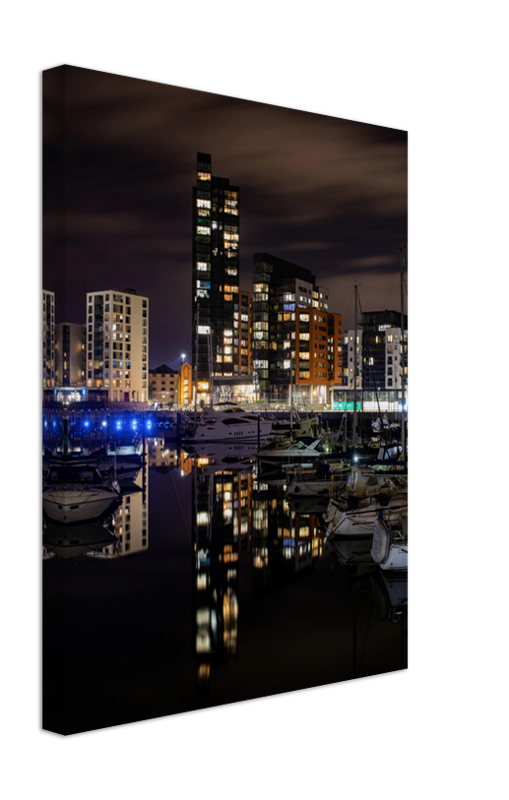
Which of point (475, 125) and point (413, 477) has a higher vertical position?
point (475, 125)

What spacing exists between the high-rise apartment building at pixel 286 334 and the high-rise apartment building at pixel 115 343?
15.9 metres

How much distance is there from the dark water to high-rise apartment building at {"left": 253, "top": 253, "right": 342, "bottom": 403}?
5225cm

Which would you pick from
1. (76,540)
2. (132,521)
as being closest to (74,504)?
(76,540)

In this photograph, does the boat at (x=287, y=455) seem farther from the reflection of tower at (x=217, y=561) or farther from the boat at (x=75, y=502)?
the boat at (x=75, y=502)

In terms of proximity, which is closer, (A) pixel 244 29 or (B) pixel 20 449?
(B) pixel 20 449

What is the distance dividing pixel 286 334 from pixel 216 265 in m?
10.8

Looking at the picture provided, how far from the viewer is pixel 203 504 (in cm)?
1302

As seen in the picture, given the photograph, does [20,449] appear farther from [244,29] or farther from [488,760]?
[488,760]

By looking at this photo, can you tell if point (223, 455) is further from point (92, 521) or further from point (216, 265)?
point (216, 265)

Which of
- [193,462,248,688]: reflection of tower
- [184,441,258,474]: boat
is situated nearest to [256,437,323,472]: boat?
[184,441,258,474]: boat

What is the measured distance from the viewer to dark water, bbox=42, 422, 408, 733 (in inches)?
176

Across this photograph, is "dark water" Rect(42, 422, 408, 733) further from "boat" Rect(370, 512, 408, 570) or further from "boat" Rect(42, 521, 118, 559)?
"boat" Rect(370, 512, 408, 570)

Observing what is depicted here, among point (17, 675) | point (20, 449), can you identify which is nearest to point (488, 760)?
point (17, 675)

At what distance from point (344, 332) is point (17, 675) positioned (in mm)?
84593
